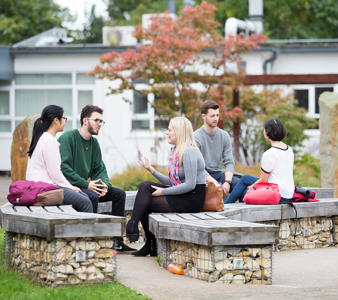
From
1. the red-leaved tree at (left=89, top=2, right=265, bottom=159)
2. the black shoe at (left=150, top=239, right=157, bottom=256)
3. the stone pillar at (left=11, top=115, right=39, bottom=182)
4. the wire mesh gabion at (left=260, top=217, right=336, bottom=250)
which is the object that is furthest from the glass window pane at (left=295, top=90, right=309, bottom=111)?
the black shoe at (left=150, top=239, right=157, bottom=256)

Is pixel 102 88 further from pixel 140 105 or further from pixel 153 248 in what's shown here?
pixel 153 248

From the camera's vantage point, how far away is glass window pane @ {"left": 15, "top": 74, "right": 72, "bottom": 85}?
24.4 metres

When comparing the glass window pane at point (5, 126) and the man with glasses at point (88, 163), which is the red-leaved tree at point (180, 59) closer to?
the glass window pane at point (5, 126)

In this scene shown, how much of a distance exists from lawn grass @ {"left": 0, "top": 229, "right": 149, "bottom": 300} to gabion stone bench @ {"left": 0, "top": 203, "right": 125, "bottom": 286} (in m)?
0.13

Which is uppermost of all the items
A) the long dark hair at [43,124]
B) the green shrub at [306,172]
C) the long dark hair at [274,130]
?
the long dark hair at [43,124]

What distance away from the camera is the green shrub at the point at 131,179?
1499 cm

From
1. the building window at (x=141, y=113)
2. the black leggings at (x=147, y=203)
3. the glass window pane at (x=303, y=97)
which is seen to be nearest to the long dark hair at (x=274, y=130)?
the black leggings at (x=147, y=203)

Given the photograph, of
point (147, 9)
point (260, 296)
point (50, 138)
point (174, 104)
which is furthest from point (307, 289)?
point (147, 9)

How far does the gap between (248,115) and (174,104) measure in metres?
3.65

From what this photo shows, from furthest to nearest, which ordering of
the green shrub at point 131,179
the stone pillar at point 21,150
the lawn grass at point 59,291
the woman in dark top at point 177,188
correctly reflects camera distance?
the green shrub at point 131,179 → the stone pillar at point 21,150 → the woman in dark top at point 177,188 → the lawn grass at point 59,291

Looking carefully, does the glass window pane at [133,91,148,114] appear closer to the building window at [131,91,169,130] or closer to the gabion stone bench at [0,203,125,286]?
the building window at [131,91,169,130]

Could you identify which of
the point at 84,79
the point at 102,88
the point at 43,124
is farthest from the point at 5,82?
the point at 43,124

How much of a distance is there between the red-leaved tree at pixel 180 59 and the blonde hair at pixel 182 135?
9172 mm

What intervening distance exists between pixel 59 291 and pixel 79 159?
2.84 m
